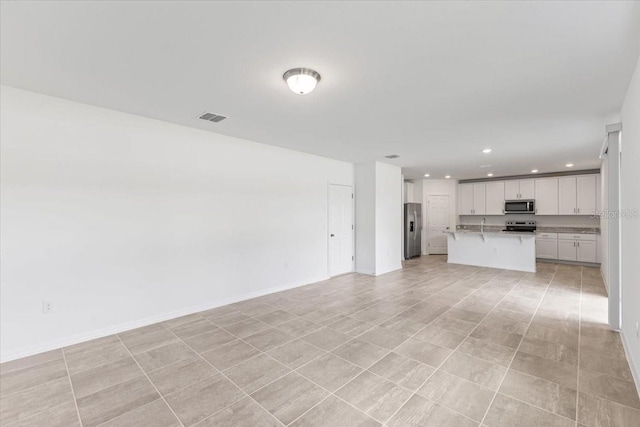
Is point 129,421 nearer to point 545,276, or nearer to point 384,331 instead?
point 384,331

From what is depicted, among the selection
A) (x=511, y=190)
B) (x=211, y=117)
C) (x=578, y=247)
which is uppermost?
(x=211, y=117)

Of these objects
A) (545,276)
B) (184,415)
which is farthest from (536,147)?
(184,415)

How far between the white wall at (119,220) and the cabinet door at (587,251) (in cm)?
795

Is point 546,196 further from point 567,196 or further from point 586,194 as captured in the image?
point 586,194

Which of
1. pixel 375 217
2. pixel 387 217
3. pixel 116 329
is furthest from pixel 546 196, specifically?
pixel 116 329

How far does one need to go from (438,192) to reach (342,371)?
843cm

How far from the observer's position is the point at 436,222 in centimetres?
977

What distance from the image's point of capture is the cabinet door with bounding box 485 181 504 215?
896cm

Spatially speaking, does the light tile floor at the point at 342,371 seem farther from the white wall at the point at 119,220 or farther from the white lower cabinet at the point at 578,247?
the white lower cabinet at the point at 578,247

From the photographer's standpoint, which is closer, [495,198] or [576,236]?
[576,236]

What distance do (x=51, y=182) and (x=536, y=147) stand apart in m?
6.91

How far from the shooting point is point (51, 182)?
2939mm

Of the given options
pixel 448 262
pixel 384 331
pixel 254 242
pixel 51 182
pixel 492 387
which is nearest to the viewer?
pixel 492 387

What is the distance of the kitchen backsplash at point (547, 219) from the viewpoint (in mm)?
8016
